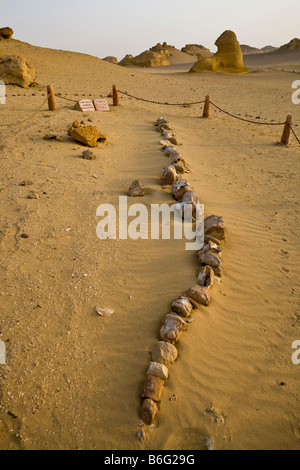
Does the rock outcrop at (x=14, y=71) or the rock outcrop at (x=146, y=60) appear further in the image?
the rock outcrop at (x=146, y=60)

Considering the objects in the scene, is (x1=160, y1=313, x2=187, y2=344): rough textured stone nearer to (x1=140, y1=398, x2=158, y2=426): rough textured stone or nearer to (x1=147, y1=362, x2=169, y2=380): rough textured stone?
(x1=147, y1=362, x2=169, y2=380): rough textured stone

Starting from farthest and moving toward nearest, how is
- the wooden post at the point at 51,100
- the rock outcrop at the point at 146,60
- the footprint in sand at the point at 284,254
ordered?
the rock outcrop at the point at 146,60
the wooden post at the point at 51,100
the footprint in sand at the point at 284,254

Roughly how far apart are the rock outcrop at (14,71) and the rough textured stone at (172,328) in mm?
13897

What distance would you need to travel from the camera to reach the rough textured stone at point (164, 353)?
279 cm

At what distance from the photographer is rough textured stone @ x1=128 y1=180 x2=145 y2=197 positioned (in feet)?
17.9

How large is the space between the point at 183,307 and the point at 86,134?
5517mm

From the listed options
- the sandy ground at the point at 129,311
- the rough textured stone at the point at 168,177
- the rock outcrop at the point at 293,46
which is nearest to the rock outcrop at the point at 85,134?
the sandy ground at the point at 129,311

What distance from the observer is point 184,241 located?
440 centimetres

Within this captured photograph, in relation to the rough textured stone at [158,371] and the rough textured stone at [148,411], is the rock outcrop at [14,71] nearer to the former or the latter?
the rough textured stone at [158,371]

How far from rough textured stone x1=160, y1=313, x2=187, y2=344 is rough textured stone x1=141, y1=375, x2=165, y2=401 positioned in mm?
437
